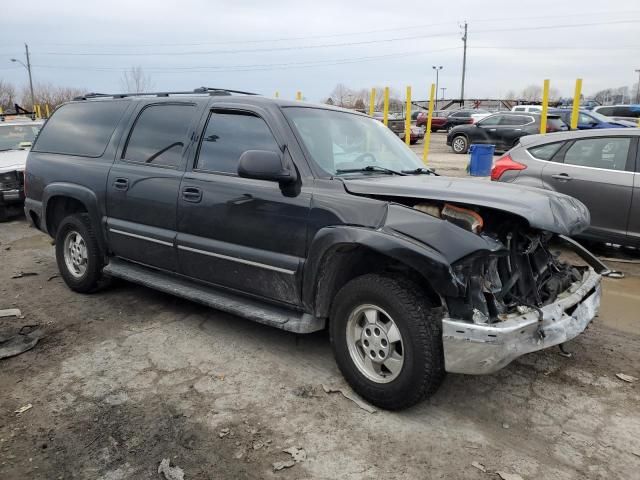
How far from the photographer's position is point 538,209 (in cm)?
307

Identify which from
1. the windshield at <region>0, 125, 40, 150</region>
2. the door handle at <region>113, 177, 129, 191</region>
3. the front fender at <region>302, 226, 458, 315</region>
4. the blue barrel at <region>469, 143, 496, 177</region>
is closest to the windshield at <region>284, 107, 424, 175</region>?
the front fender at <region>302, 226, 458, 315</region>

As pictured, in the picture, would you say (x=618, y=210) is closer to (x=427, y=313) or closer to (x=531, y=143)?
(x=531, y=143)

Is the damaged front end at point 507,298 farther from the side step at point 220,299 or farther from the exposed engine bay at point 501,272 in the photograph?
the side step at point 220,299

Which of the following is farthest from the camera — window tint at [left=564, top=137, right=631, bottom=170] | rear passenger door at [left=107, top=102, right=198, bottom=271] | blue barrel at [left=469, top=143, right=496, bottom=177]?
blue barrel at [left=469, top=143, right=496, bottom=177]

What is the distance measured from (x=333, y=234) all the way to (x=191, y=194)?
1386 mm

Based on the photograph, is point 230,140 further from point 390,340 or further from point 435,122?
point 435,122

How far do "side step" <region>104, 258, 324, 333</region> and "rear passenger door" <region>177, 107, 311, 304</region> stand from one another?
10 centimetres

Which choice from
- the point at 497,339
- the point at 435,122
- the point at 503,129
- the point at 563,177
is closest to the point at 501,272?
the point at 497,339

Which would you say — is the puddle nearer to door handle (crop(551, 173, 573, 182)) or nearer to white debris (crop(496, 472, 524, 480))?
door handle (crop(551, 173, 573, 182))

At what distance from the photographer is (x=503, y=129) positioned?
60.3 feet

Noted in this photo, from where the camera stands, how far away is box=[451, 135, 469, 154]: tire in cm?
2011

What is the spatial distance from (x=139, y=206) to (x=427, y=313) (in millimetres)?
2715

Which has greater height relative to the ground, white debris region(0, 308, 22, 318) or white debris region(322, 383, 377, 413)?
white debris region(322, 383, 377, 413)

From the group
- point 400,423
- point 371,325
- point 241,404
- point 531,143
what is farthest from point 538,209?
point 531,143
